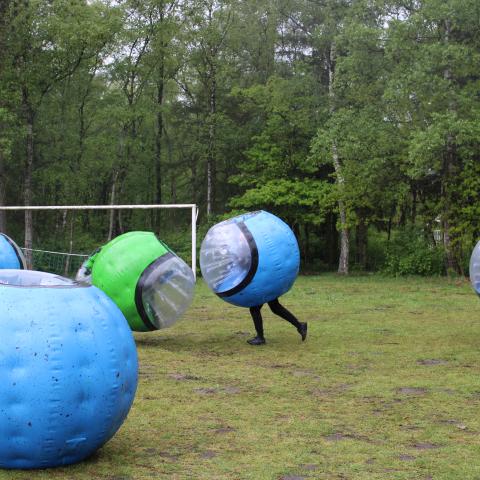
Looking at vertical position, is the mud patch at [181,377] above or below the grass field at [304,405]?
below

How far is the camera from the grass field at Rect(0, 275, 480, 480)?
5.64m

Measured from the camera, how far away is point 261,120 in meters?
33.2

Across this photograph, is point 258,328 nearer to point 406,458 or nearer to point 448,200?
point 406,458

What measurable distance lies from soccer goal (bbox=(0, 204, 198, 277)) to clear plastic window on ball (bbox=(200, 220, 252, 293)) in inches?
607

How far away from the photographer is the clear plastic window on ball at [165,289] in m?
10.7

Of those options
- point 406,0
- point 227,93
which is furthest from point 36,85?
point 406,0

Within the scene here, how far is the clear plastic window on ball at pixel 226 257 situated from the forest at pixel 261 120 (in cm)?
1149

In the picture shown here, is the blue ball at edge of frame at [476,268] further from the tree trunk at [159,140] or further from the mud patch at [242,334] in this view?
the tree trunk at [159,140]

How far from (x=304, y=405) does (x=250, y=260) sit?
3.70 metres

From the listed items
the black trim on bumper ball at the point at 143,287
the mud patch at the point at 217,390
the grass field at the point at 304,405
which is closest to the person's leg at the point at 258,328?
the grass field at the point at 304,405

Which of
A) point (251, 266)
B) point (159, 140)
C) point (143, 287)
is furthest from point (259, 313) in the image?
point (159, 140)

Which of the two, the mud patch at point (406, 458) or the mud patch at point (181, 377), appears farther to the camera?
the mud patch at point (181, 377)

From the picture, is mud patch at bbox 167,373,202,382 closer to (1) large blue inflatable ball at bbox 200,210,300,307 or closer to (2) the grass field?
(2) the grass field

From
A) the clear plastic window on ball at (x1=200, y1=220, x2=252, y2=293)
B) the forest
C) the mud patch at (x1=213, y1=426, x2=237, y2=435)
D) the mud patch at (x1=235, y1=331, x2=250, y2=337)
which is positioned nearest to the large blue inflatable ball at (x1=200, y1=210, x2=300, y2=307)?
the clear plastic window on ball at (x1=200, y1=220, x2=252, y2=293)
